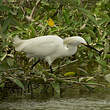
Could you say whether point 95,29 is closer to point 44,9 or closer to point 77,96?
point 44,9

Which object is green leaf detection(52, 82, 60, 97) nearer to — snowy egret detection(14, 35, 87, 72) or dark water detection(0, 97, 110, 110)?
dark water detection(0, 97, 110, 110)

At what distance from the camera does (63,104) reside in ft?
14.0

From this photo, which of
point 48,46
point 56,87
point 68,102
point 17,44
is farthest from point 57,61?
point 68,102

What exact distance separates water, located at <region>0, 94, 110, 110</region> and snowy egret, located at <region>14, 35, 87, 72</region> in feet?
2.01

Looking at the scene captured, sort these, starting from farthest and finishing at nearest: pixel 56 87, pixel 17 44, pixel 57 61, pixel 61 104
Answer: pixel 57 61
pixel 17 44
pixel 56 87
pixel 61 104

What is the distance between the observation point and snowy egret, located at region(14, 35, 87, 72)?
15.6ft

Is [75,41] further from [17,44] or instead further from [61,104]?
[61,104]

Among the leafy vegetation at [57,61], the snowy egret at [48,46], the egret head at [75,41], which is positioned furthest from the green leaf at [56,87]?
the egret head at [75,41]

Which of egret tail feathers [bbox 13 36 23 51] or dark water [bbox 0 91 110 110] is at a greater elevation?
egret tail feathers [bbox 13 36 23 51]

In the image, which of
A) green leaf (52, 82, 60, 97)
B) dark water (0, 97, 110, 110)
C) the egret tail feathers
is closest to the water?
dark water (0, 97, 110, 110)

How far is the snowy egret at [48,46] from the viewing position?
4.74 m

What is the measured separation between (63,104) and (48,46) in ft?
2.98

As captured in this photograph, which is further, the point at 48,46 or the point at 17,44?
the point at 48,46

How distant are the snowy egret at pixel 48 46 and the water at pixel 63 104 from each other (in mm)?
612
